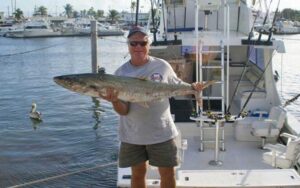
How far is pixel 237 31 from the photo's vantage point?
32.9ft

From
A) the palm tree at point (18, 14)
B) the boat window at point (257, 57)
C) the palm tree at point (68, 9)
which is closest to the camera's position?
the boat window at point (257, 57)

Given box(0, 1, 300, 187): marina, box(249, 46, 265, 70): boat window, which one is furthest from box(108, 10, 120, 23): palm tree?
box(249, 46, 265, 70): boat window

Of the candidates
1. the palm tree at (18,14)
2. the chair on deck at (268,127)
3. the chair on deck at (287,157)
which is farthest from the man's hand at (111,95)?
the palm tree at (18,14)

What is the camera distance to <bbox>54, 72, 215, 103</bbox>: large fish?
4.12 metres

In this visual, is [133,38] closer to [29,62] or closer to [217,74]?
[217,74]

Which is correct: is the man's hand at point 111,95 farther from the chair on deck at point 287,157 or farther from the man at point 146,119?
the chair on deck at point 287,157

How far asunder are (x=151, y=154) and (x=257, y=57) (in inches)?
264

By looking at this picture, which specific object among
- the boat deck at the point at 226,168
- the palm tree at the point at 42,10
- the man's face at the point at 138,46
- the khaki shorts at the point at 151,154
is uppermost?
the palm tree at the point at 42,10

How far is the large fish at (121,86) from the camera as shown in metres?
4.12

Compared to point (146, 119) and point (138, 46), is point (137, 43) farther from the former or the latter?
point (146, 119)

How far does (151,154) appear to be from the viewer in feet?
14.4

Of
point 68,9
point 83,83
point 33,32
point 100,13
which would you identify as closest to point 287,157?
point 83,83

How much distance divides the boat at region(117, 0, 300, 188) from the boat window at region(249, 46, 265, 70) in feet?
0.05

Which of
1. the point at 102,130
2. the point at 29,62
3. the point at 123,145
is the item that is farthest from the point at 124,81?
the point at 29,62
